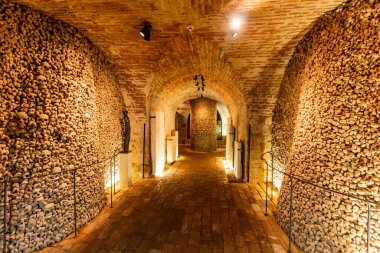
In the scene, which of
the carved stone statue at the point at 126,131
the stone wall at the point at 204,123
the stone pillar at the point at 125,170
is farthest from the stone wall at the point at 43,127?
the stone wall at the point at 204,123

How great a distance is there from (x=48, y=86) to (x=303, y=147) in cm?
484

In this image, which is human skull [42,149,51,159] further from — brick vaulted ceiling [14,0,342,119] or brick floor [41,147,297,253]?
brick vaulted ceiling [14,0,342,119]

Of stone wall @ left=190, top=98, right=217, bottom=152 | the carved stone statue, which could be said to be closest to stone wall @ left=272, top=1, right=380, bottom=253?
the carved stone statue

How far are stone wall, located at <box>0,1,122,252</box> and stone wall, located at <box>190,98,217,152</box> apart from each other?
996 centimetres

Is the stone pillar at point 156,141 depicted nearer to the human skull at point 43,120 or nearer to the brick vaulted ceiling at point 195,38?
the brick vaulted ceiling at point 195,38

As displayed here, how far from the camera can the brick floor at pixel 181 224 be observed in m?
3.33

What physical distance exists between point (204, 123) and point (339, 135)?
1129 centimetres

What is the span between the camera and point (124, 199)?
529 centimetres

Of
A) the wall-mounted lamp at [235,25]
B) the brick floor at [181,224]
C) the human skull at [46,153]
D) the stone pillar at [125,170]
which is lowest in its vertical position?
the brick floor at [181,224]

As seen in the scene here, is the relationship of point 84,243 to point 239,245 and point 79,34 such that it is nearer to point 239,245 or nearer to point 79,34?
point 239,245

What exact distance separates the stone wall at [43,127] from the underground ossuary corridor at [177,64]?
18mm

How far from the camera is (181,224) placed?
13.2 feet

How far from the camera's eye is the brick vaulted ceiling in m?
3.61

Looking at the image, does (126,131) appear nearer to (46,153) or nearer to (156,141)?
(156,141)
